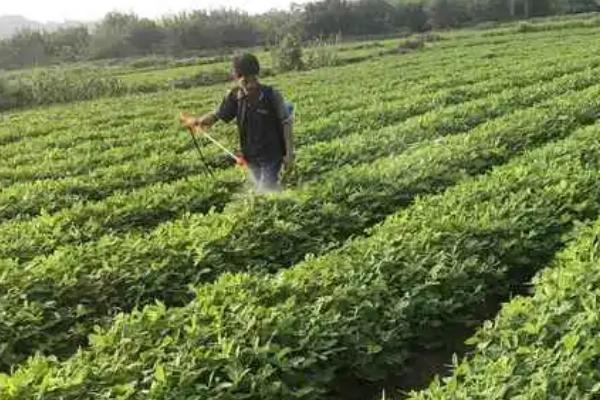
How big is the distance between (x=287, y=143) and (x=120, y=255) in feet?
8.83

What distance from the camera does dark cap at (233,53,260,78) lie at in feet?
30.8

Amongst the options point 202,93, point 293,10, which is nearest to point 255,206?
point 202,93

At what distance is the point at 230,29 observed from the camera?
82500mm

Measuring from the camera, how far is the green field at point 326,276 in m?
5.48

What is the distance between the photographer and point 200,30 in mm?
81625

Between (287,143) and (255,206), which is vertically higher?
(287,143)

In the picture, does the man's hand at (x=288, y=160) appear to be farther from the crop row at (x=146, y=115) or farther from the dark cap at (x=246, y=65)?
the crop row at (x=146, y=115)

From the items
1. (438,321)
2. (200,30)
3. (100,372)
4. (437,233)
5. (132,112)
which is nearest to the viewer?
(100,372)

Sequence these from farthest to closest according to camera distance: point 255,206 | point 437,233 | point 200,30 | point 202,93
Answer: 1. point 200,30
2. point 202,93
3. point 255,206
4. point 437,233

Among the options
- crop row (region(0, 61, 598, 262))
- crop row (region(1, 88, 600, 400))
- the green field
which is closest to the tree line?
crop row (region(0, 61, 598, 262))

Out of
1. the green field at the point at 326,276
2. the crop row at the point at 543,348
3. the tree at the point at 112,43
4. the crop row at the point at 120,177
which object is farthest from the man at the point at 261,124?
the tree at the point at 112,43

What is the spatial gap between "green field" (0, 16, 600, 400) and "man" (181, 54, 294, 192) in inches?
16.4

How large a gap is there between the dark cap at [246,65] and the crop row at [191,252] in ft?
4.85

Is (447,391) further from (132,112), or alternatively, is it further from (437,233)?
(132,112)
